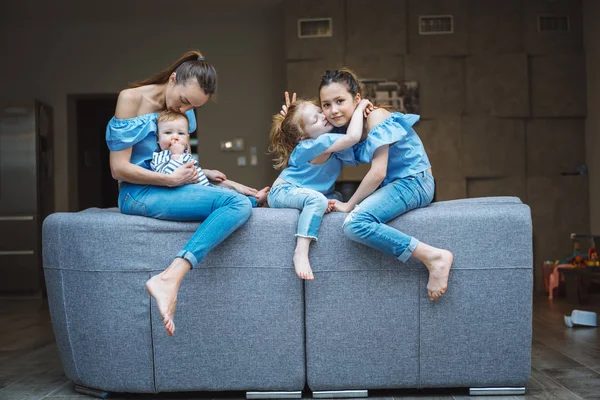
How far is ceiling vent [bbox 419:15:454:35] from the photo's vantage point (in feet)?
19.5

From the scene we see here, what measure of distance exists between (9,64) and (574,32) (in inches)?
229

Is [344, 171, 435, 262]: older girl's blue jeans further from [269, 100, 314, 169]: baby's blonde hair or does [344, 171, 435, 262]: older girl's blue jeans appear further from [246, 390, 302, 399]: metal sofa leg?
[246, 390, 302, 399]: metal sofa leg

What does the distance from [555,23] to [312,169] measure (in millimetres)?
4487

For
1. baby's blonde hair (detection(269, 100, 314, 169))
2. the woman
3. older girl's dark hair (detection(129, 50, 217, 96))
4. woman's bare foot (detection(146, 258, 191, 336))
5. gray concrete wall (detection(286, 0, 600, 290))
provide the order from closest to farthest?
woman's bare foot (detection(146, 258, 191, 336)), the woman, older girl's dark hair (detection(129, 50, 217, 96)), baby's blonde hair (detection(269, 100, 314, 169)), gray concrete wall (detection(286, 0, 600, 290))

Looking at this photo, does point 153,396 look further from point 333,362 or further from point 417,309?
point 417,309

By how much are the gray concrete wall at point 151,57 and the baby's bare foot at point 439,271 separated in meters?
4.64

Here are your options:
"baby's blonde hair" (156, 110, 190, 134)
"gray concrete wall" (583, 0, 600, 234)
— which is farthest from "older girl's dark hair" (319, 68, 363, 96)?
"gray concrete wall" (583, 0, 600, 234)

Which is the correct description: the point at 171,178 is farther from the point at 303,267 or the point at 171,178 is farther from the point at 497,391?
the point at 497,391

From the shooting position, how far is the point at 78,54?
676 cm

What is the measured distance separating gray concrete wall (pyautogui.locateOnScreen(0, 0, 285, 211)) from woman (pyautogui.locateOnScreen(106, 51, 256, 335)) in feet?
13.9

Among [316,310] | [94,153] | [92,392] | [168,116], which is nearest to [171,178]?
[168,116]

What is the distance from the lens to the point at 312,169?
2.58 m

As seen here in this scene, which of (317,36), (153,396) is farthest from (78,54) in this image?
(153,396)

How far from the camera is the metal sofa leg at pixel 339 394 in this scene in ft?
7.47
